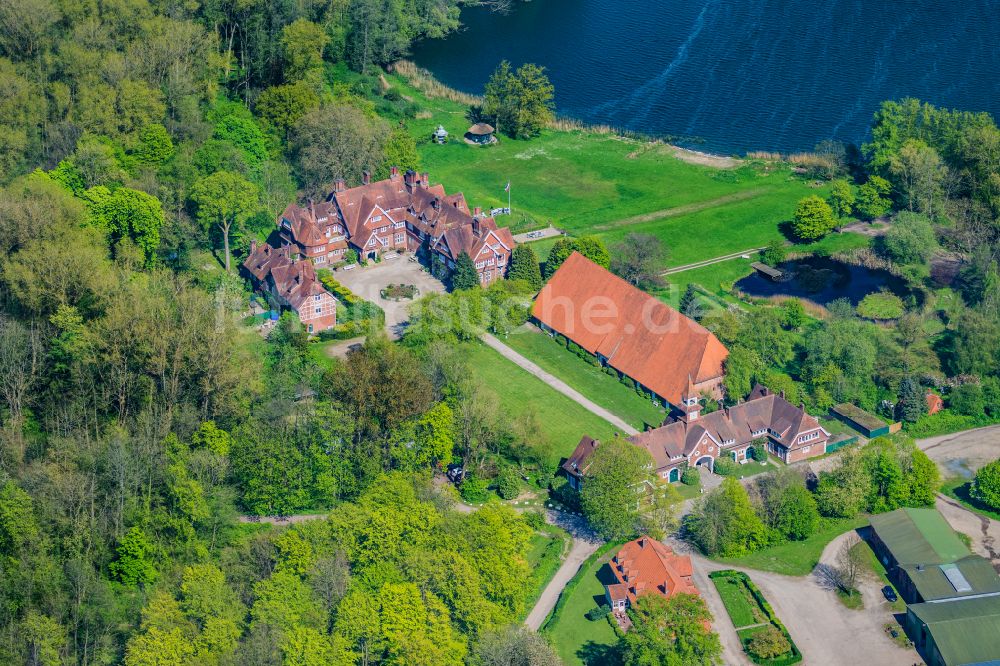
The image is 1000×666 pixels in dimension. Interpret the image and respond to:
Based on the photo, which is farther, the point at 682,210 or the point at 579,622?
the point at 682,210

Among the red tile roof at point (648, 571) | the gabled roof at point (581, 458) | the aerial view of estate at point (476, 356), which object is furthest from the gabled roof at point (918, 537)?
the gabled roof at point (581, 458)

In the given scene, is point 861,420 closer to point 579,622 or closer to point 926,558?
point 926,558

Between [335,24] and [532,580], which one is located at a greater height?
[335,24]

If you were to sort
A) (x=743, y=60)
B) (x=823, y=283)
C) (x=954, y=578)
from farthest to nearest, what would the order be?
(x=743, y=60)
(x=823, y=283)
(x=954, y=578)

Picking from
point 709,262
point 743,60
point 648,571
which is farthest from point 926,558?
point 743,60

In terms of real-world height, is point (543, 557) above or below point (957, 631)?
below

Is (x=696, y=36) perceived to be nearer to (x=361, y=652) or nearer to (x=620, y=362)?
(x=620, y=362)

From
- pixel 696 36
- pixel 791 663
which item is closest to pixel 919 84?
pixel 696 36

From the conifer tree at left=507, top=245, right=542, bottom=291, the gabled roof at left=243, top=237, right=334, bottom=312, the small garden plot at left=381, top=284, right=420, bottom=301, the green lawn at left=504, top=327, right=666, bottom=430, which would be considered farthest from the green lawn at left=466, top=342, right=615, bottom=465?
the gabled roof at left=243, top=237, right=334, bottom=312
